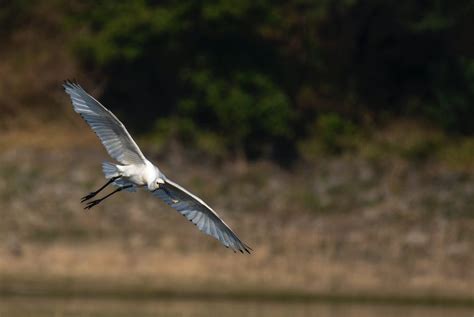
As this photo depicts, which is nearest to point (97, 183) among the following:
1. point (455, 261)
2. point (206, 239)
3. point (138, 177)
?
point (206, 239)

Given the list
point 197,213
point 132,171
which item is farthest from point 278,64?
point 132,171

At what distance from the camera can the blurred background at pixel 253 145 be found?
21328 mm

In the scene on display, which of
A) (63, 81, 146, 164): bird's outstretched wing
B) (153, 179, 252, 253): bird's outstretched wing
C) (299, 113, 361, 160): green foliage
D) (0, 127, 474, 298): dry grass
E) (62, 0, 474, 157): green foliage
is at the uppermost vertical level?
(62, 0, 474, 157): green foliage

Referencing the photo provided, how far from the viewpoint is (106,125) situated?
42.8 ft

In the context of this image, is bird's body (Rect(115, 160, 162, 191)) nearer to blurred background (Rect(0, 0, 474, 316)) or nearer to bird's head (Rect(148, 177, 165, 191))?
bird's head (Rect(148, 177, 165, 191))

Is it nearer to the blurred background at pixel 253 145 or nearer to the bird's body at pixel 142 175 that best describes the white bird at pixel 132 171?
the bird's body at pixel 142 175

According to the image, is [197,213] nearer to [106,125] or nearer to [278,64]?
[106,125]

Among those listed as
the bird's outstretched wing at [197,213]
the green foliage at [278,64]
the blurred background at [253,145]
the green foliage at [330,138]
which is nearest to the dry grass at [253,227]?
the blurred background at [253,145]

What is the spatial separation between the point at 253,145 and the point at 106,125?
12846 millimetres

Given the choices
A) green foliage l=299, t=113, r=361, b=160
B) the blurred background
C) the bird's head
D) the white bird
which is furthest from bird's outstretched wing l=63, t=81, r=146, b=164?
green foliage l=299, t=113, r=361, b=160

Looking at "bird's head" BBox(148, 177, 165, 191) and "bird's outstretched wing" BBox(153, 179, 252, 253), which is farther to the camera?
"bird's outstretched wing" BBox(153, 179, 252, 253)

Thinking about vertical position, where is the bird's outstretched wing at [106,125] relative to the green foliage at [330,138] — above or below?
below

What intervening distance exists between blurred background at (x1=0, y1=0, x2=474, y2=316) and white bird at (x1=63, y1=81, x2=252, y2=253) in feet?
20.6

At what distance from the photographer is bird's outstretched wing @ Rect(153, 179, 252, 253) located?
13.3 metres
